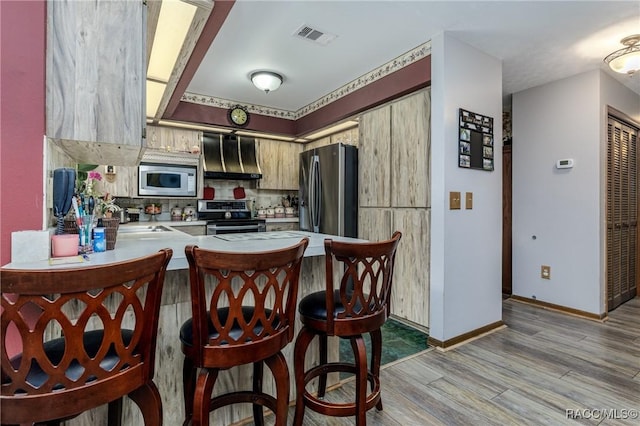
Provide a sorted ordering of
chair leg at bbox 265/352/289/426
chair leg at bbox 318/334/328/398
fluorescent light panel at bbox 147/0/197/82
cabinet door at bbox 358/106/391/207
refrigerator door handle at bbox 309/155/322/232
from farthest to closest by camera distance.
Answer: refrigerator door handle at bbox 309/155/322/232, cabinet door at bbox 358/106/391/207, fluorescent light panel at bbox 147/0/197/82, chair leg at bbox 318/334/328/398, chair leg at bbox 265/352/289/426

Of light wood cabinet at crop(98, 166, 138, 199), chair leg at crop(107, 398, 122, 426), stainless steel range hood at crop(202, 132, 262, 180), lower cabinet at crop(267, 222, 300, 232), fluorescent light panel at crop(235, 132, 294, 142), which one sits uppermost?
fluorescent light panel at crop(235, 132, 294, 142)

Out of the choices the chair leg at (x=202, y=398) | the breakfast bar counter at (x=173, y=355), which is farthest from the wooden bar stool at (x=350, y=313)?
the chair leg at (x=202, y=398)

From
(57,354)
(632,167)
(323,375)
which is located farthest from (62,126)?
(632,167)

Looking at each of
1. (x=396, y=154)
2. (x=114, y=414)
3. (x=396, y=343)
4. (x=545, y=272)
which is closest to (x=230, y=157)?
(x=396, y=154)

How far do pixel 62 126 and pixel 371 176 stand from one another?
2.82m

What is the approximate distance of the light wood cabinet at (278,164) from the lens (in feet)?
15.9

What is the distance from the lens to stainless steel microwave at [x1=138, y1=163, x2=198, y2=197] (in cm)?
387

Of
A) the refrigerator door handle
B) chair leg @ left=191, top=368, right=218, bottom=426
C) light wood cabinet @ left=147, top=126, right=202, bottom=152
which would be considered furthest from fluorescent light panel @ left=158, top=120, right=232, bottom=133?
chair leg @ left=191, top=368, right=218, bottom=426

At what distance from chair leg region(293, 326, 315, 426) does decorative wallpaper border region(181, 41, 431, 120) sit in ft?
8.56

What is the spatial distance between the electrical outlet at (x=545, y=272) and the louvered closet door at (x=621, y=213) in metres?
0.56

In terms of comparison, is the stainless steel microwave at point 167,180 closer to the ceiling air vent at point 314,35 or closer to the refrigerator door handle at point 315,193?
the refrigerator door handle at point 315,193

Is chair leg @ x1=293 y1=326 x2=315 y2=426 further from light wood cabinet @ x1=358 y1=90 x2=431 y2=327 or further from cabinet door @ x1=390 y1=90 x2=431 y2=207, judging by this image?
cabinet door @ x1=390 y1=90 x2=431 y2=207

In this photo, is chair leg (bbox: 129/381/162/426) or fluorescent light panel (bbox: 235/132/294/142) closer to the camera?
chair leg (bbox: 129/381/162/426)

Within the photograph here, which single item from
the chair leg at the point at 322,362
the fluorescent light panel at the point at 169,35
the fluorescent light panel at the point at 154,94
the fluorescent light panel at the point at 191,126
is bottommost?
the chair leg at the point at 322,362
